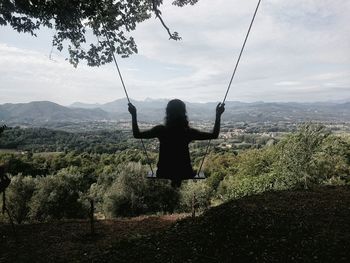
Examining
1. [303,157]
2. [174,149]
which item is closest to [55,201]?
[303,157]

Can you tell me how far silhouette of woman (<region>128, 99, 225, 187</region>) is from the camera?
624 cm

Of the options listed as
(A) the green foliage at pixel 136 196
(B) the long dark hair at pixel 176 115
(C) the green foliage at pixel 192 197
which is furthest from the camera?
(C) the green foliage at pixel 192 197

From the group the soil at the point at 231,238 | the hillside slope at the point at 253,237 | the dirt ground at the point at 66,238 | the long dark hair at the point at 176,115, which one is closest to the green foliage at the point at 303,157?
the soil at the point at 231,238

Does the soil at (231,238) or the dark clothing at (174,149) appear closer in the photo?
the dark clothing at (174,149)

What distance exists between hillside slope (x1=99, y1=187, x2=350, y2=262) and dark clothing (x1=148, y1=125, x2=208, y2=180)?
5.00 metres

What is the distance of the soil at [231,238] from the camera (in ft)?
34.9

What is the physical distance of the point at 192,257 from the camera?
424 inches

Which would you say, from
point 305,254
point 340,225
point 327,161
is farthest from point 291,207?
point 327,161

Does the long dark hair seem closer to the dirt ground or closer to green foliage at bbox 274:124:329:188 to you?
the dirt ground

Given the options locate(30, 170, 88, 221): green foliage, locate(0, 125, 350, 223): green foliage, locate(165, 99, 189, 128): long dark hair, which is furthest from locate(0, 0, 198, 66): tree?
locate(30, 170, 88, 221): green foliage

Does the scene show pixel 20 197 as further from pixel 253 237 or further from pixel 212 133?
pixel 212 133

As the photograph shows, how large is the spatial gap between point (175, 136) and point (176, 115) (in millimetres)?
373

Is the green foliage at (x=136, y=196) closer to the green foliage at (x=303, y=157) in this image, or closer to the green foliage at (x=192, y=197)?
the green foliage at (x=192, y=197)

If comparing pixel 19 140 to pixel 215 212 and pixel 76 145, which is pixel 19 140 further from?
pixel 215 212
